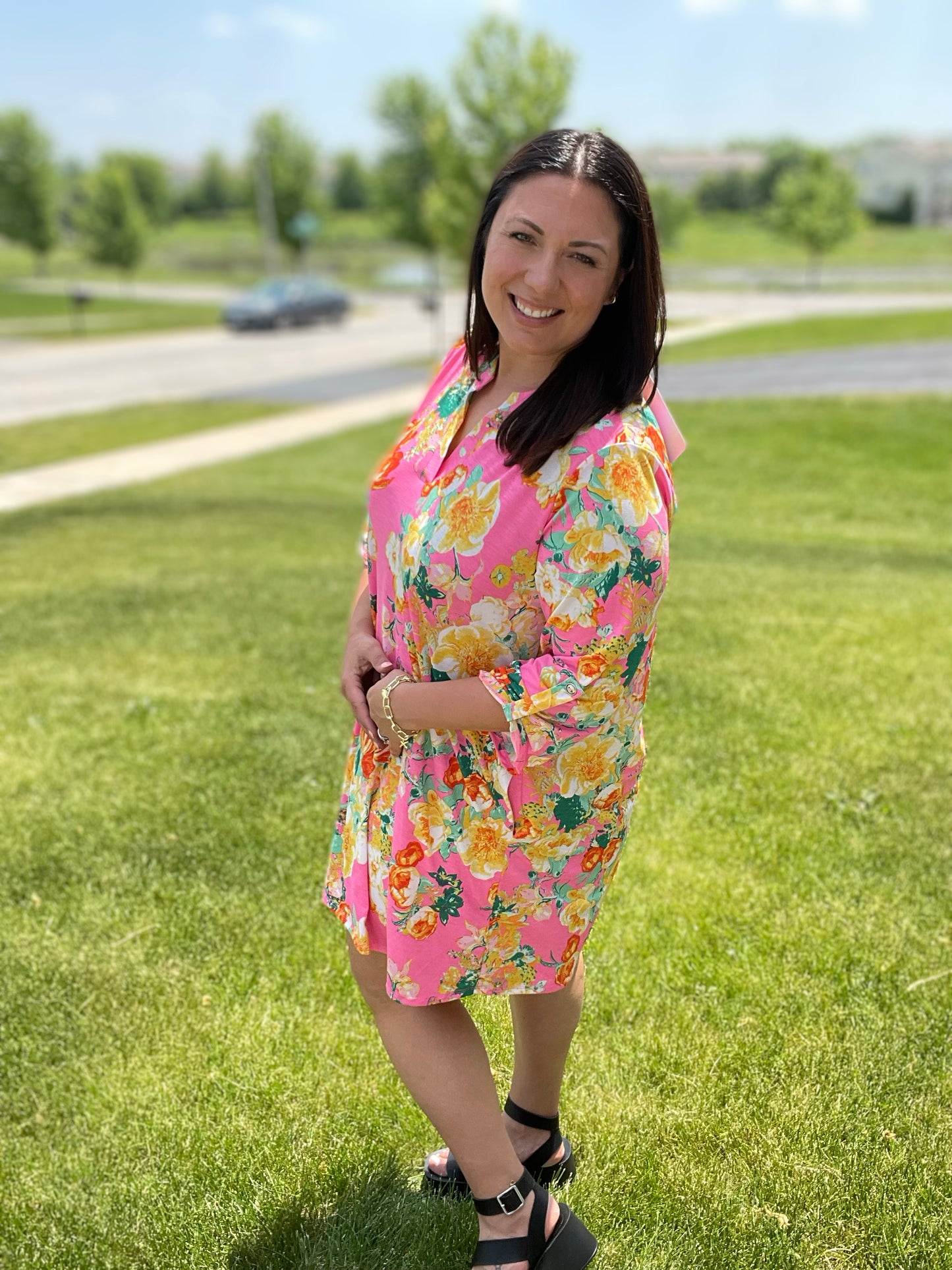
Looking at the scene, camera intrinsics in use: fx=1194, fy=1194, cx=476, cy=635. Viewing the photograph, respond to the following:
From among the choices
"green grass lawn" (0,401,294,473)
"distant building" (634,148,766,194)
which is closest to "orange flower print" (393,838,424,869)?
→ "green grass lawn" (0,401,294,473)

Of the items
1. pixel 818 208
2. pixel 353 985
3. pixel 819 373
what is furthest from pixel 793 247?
pixel 353 985

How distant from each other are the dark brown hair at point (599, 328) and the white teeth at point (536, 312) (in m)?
0.08

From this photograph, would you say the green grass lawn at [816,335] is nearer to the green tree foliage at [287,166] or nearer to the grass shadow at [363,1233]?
the grass shadow at [363,1233]

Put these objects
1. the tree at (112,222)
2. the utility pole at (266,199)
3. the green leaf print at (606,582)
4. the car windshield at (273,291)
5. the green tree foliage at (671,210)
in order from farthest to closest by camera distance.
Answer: the green tree foliage at (671,210)
the utility pole at (266,199)
the tree at (112,222)
the car windshield at (273,291)
the green leaf print at (606,582)

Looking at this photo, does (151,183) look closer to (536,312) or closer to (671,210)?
(671,210)

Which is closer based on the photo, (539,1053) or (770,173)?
(539,1053)

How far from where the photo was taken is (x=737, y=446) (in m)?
11.8

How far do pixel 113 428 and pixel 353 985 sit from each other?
12526 mm

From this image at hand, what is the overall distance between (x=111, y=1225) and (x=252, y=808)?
1647mm

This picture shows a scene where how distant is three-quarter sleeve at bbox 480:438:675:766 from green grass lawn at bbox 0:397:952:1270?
108cm

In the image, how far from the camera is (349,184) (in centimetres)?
11025

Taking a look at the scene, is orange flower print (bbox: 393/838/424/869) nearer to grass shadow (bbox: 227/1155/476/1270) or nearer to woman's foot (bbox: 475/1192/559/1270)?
woman's foot (bbox: 475/1192/559/1270)

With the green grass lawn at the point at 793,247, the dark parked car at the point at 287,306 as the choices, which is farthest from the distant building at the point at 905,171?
the dark parked car at the point at 287,306

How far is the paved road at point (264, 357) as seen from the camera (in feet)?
60.8
